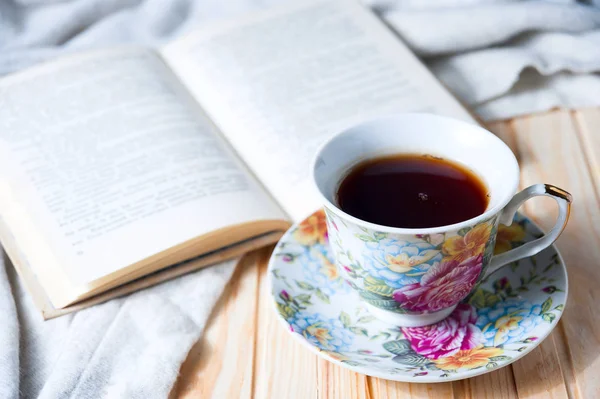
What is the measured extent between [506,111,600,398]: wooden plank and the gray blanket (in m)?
0.06

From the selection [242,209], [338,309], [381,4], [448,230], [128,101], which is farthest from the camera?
[381,4]

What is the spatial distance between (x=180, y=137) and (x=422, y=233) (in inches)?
17.0

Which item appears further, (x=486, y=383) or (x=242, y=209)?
(x=242, y=209)

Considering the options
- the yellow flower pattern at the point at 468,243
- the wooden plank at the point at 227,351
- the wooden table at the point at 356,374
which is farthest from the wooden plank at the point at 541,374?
the wooden plank at the point at 227,351

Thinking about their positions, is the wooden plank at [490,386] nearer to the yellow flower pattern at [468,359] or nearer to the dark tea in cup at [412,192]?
the yellow flower pattern at [468,359]

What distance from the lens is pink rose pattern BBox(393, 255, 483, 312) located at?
0.59 m

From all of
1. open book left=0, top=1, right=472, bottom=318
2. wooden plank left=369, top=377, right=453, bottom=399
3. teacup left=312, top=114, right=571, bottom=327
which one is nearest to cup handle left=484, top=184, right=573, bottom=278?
teacup left=312, top=114, right=571, bottom=327

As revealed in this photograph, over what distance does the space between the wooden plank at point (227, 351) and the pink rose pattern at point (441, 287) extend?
17cm

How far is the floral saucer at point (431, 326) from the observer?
0.58m

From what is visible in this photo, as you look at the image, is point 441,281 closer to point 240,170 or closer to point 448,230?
point 448,230

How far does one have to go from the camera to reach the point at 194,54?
103 cm

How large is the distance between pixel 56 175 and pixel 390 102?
0.45 metres

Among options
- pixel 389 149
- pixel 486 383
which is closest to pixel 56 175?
pixel 389 149

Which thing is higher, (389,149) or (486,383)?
(389,149)
